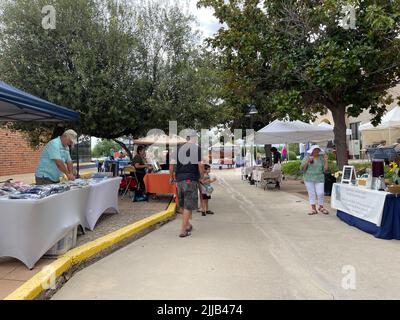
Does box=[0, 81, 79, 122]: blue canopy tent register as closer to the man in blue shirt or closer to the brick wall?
the man in blue shirt

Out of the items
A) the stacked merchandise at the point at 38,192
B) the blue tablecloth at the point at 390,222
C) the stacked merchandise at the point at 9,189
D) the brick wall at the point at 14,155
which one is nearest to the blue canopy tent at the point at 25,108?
the stacked merchandise at the point at 9,189

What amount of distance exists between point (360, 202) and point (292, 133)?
313 inches

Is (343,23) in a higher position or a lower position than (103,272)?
higher

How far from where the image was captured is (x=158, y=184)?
10742 millimetres

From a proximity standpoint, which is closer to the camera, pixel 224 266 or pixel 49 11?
pixel 224 266

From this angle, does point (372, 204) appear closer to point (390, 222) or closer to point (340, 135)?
point (390, 222)

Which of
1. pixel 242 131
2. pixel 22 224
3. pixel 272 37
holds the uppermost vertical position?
pixel 272 37

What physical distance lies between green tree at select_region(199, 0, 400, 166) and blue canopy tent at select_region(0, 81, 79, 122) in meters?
5.26

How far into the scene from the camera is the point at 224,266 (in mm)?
5105

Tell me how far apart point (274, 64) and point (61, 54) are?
5661mm

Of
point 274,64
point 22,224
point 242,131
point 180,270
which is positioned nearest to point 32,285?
point 22,224

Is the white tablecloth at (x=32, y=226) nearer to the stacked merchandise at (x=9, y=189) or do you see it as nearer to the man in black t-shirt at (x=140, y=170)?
the stacked merchandise at (x=9, y=189)

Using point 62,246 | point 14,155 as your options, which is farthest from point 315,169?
point 14,155

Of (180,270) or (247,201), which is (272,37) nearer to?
(247,201)
